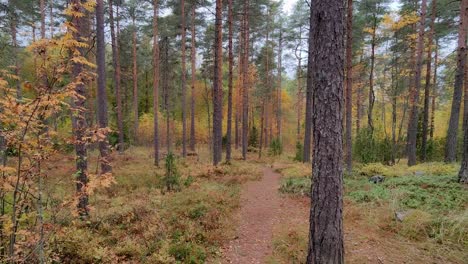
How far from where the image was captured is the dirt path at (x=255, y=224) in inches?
184

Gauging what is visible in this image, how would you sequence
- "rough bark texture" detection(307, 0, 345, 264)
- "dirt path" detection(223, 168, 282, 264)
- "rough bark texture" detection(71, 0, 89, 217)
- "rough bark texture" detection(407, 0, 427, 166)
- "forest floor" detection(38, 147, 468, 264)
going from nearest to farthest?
1. "rough bark texture" detection(307, 0, 345, 264)
2. "rough bark texture" detection(71, 0, 89, 217)
3. "forest floor" detection(38, 147, 468, 264)
4. "dirt path" detection(223, 168, 282, 264)
5. "rough bark texture" detection(407, 0, 427, 166)

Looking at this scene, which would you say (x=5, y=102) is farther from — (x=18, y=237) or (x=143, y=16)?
(x=143, y=16)

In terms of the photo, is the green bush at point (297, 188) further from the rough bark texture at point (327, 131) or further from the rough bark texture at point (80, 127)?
the rough bark texture at point (80, 127)

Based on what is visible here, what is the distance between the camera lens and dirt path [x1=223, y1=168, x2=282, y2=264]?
15.3 feet

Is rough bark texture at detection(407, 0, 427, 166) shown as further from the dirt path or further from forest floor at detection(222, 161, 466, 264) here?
forest floor at detection(222, 161, 466, 264)

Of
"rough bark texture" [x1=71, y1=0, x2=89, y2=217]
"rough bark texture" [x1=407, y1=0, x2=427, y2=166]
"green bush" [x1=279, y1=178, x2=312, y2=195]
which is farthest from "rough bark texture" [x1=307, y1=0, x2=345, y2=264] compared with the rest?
"rough bark texture" [x1=407, y1=0, x2=427, y2=166]

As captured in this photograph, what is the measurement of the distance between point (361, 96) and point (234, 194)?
1854 cm

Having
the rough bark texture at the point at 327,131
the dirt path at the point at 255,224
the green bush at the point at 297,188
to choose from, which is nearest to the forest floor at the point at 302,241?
the dirt path at the point at 255,224

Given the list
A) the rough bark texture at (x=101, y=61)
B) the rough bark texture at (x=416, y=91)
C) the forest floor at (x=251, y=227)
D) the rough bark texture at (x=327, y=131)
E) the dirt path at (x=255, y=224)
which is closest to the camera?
the rough bark texture at (x=327, y=131)

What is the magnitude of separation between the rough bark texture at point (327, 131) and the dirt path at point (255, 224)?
171cm

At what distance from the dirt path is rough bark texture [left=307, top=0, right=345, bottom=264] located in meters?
1.71

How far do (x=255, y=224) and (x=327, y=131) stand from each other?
3.89 m

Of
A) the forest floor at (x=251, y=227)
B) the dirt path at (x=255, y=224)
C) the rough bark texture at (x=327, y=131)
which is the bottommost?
the dirt path at (x=255, y=224)

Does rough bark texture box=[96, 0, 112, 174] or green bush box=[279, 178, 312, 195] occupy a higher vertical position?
rough bark texture box=[96, 0, 112, 174]
